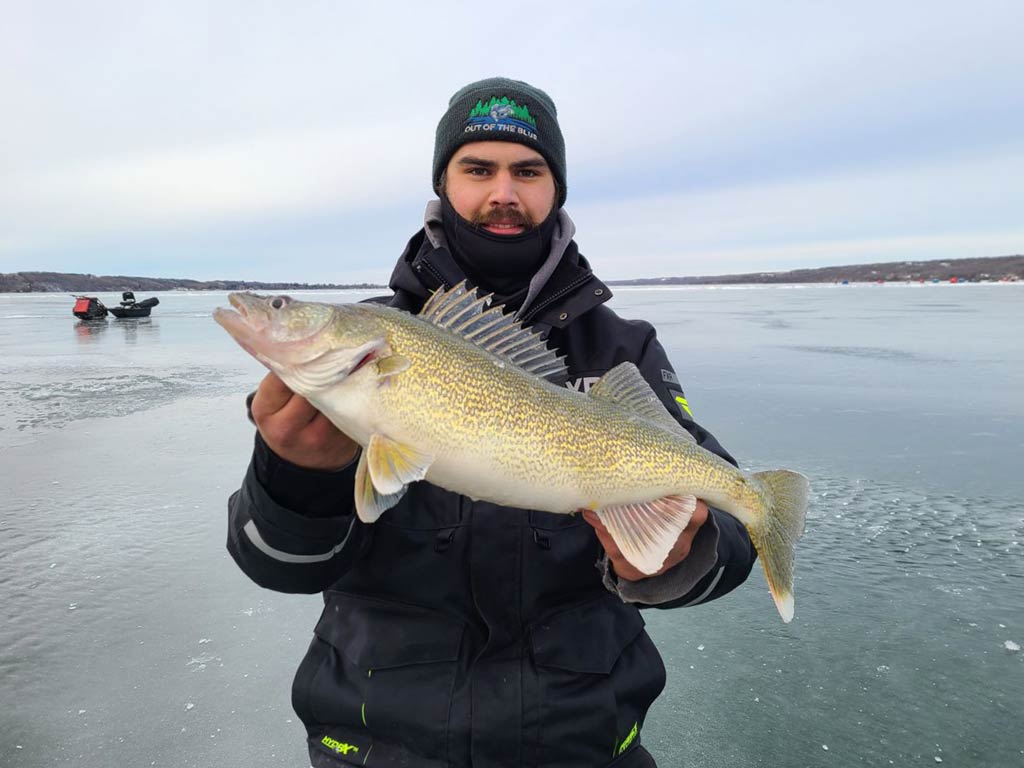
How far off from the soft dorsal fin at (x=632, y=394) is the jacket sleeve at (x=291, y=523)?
3.37ft

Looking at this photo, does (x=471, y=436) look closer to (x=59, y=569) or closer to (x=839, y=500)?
(x=59, y=569)

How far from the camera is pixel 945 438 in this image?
307 inches

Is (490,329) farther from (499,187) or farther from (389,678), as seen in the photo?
(389,678)

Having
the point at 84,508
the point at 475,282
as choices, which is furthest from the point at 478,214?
the point at 84,508

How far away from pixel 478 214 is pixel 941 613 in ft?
12.5

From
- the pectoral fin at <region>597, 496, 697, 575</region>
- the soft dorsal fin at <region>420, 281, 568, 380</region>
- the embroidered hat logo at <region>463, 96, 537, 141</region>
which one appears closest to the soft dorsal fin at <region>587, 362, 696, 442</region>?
the soft dorsal fin at <region>420, 281, 568, 380</region>

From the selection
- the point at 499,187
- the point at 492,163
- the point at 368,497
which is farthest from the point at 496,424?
the point at 492,163

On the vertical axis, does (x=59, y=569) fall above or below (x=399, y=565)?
below

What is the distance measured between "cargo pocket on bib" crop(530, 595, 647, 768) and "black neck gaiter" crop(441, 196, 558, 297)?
1499 mm

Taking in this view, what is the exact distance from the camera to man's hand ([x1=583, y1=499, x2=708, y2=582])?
238 cm

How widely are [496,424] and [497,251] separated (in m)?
0.98

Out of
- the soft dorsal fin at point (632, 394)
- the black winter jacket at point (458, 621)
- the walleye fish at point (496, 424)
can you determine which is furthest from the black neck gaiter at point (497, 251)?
the black winter jacket at point (458, 621)

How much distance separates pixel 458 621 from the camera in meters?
2.43

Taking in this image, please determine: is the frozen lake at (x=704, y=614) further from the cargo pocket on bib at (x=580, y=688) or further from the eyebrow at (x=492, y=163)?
the eyebrow at (x=492, y=163)
